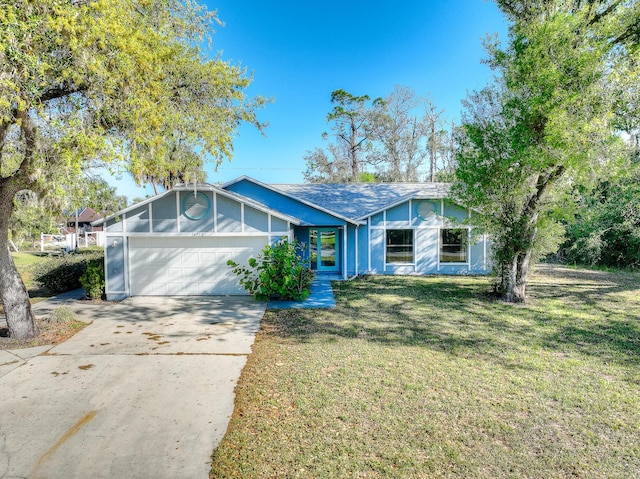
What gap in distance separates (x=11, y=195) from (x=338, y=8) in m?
15.1

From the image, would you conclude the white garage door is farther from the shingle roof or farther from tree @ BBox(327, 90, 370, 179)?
tree @ BBox(327, 90, 370, 179)

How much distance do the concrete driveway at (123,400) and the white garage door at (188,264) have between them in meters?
3.33

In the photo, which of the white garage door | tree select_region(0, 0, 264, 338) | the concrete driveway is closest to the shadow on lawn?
the concrete driveway

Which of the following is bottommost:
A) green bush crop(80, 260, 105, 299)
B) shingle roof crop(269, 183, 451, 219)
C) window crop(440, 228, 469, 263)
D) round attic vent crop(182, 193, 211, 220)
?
green bush crop(80, 260, 105, 299)

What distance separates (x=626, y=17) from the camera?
9281mm

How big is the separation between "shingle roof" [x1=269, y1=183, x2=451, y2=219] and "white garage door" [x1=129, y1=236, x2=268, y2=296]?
210 inches

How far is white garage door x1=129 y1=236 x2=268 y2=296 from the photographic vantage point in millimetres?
11664

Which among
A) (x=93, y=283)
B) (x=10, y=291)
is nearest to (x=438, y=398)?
(x=10, y=291)

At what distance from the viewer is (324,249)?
53.1ft

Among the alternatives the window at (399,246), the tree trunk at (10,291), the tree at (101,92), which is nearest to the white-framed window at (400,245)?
the window at (399,246)

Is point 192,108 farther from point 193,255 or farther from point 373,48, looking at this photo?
point 373,48

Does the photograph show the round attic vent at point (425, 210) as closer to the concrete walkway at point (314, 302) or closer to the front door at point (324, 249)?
the front door at point (324, 249)

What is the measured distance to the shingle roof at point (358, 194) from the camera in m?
16.3

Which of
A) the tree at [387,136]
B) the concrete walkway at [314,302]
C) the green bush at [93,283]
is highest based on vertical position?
the tree at [387,136]
